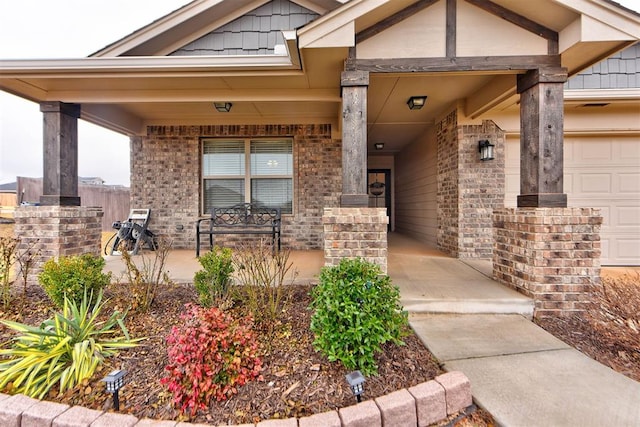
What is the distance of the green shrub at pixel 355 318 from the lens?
1.76 meters

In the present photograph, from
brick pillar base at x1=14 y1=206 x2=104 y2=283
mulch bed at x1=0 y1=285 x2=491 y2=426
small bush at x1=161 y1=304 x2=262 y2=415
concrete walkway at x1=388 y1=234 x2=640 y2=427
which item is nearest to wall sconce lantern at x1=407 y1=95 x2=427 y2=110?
concrete walkway at x1=388 y1=234 x2=640 y2=427

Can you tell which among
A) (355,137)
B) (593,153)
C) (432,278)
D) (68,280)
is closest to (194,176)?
(68,280)

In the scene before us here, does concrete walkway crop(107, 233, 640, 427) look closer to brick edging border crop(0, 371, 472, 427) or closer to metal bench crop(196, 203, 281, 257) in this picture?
brick edging border crop(0, 371, 472, 427)

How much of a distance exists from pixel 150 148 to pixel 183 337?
17.0 ft

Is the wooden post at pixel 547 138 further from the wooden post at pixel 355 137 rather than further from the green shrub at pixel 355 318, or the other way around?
the green shrub at pixel 355 318

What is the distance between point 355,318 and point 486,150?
396 cm

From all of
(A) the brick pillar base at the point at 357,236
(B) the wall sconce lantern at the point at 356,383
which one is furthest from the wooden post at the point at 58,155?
(B) the wall sconce lantern at the point at 356,383

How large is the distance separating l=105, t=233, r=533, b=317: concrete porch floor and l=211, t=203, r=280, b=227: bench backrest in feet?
2.65

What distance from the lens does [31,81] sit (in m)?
3.57

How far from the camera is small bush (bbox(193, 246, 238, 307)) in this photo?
2.61 metres

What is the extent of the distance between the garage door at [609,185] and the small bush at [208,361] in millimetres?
4750

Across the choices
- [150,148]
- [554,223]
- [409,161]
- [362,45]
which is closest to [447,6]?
[362,45]

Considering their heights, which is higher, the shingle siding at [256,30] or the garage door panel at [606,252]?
the shingle siding at [256,30]

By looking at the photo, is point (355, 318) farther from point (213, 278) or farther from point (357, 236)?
point (213, 278)
